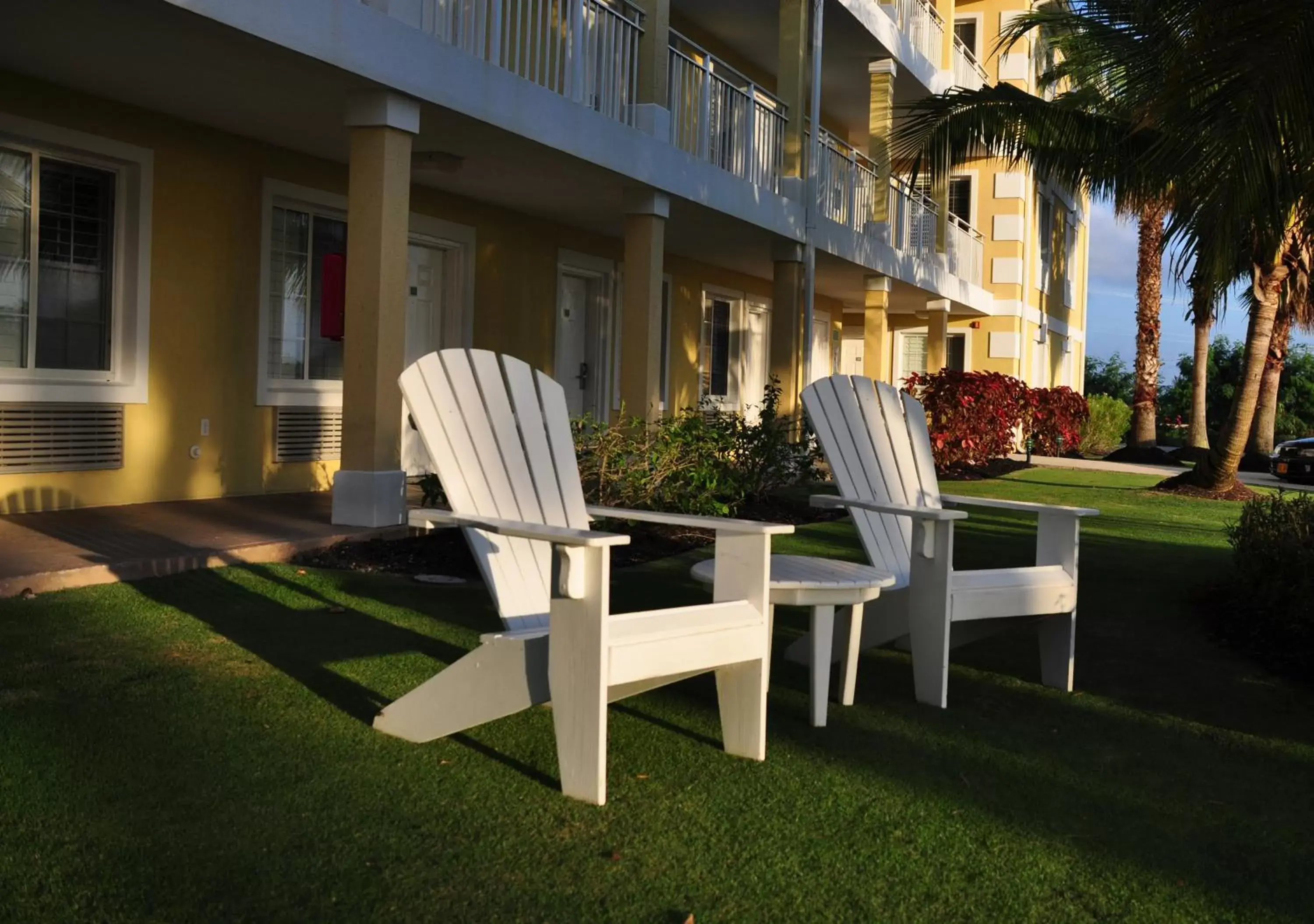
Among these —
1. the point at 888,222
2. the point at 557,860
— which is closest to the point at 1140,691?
the point at 557,860

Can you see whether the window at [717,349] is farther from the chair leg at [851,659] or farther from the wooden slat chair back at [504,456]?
the chair leg at [851,659]

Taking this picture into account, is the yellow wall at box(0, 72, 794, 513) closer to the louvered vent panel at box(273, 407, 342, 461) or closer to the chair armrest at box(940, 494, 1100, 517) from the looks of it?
the louvered vent panel at box(273, 407, 342, 461)

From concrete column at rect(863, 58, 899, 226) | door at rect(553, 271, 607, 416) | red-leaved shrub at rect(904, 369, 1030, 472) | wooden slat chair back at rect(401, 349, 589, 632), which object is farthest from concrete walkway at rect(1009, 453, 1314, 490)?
wooden slat chair back at rect(401, 349, 589, 632)

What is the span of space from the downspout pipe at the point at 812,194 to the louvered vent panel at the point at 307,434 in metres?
5.44

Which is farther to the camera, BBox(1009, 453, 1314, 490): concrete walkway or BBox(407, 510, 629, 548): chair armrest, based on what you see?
BBox(1009, 453, 1314, 490): concrete walkway

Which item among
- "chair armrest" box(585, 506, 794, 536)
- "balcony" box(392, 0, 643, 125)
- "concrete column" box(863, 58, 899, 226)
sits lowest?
"chair armrest" box(585, 506, 794, 536)

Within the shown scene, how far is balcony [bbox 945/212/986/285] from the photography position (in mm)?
19594

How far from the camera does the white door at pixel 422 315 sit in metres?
10.9

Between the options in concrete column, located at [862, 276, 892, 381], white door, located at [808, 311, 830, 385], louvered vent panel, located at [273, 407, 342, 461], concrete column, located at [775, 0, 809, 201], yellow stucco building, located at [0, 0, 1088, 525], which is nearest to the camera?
yellow stucco building, located at [0, 0, 1088, 525]

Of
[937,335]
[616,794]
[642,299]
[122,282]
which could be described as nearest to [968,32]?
[937,335]

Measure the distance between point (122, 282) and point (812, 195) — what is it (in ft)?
24.3

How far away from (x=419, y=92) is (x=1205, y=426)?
841 inches

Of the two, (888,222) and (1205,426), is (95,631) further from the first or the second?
(1205,426)

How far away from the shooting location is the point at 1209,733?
431 centimetres
